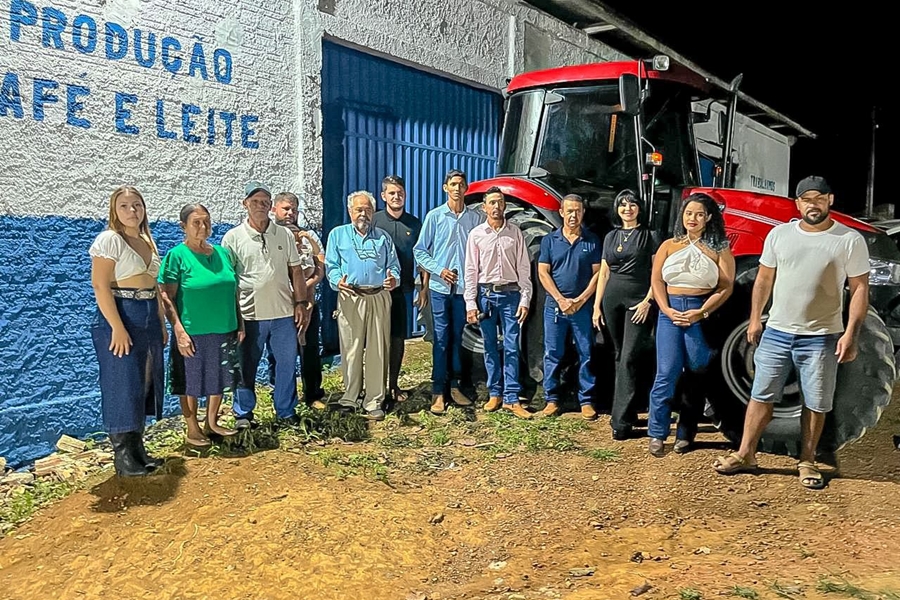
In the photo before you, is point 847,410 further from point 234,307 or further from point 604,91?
point 234,307

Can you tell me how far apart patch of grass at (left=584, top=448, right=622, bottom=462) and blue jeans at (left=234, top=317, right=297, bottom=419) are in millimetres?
2046

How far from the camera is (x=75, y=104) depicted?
4.80 m

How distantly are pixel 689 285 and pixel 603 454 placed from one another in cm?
119

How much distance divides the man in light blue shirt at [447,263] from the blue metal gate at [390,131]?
187 centimetres

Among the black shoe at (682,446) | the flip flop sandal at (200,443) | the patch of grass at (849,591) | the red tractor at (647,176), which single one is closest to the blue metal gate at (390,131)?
the red tractor at (647,176)

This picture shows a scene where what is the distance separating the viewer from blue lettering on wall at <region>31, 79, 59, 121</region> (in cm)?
459

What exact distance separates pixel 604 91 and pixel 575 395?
2378 millimetres

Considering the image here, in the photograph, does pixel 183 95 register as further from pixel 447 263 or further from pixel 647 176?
pixel 647 176

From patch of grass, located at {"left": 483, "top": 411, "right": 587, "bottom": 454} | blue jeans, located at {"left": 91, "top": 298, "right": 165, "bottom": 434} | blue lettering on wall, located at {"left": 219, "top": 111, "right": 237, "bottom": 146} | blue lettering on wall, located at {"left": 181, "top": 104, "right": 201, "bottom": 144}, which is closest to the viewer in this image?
blue jeans, located at {"left": 91, "top": 298, "right": 165, "bottom": 434}

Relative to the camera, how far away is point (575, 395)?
5.90 meters

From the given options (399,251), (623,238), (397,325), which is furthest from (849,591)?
(399,251)

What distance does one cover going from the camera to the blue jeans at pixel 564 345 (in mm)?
5270

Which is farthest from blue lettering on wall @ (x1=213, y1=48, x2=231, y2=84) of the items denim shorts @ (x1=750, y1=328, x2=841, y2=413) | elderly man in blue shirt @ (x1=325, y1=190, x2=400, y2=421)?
denim shorts @ (x1=750, y1=328, x2=841, y2=413)

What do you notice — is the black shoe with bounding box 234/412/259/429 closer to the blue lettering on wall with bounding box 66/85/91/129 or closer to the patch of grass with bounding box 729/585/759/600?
the blue lettering on wall with bounding box 66/85/91/129
